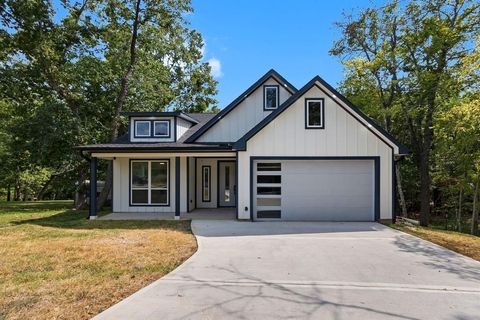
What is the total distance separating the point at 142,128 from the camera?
1534 cm

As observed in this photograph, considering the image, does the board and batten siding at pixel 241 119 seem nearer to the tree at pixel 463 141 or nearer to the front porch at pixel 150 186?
the front porch at pixel 150 186

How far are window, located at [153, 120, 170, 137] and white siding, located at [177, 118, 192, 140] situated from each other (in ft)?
1.50

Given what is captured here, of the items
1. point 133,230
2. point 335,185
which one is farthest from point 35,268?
→ point 335,185

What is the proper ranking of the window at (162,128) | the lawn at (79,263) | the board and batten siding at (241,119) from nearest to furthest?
the lawn at (79,263) < the window at (162,128) < the board and batten siding at (241,119)

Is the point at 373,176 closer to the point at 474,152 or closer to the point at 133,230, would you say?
the point at 474,152

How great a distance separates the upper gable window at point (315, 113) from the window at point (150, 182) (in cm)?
637

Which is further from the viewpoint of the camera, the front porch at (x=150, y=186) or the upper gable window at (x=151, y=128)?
the upper gable window at (x=151, y=128)

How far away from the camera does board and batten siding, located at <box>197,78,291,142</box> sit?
15.5 m

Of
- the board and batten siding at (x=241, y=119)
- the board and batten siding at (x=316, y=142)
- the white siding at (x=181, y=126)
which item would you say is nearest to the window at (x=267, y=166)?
the board and batten siding at (x=316, y=142)

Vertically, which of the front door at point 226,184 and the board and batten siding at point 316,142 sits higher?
the board and batten siding at point 316,142

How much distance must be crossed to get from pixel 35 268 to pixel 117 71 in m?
16.0

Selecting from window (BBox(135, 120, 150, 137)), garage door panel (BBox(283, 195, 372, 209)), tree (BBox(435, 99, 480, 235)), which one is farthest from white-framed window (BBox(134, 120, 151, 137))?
tree (BBox(435, 99, 480, 235))

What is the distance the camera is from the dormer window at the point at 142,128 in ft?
50.2

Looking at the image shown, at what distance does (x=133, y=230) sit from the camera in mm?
10539
